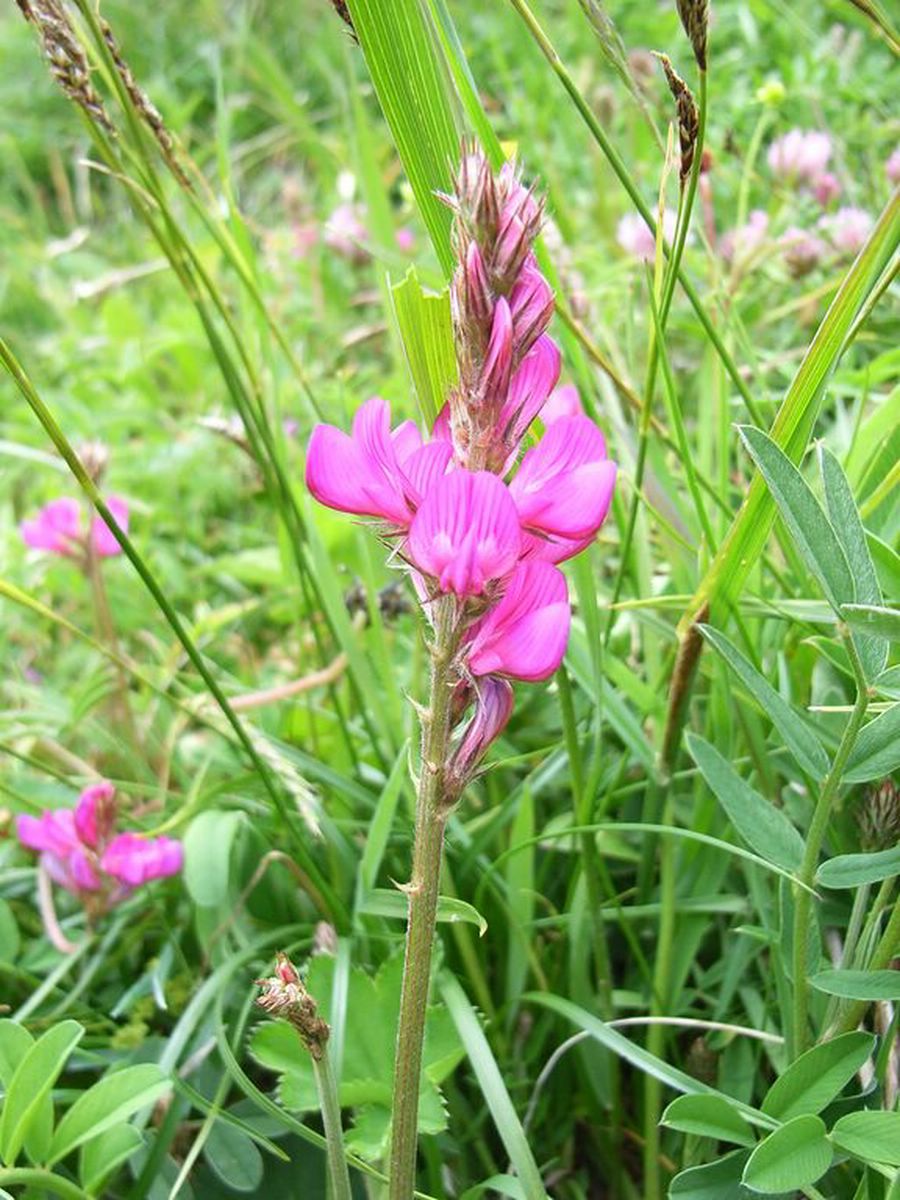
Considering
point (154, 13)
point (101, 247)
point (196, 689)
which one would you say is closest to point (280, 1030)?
Answer: point (196, 689)

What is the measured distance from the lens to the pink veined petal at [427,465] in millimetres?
620

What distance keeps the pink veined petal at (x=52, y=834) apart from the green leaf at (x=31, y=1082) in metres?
0.34

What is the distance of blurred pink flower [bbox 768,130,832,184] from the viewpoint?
1.89 metres

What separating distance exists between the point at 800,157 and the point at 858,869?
58.2 inches

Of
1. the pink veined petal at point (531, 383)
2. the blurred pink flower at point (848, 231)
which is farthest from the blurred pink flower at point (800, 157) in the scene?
the pink veined petal at point (531, 383)

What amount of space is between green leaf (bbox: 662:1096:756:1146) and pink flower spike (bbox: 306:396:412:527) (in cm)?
40

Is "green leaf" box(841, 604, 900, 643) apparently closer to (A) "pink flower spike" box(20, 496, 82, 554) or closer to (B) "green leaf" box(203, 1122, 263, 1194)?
(B) "green leaf" box(203, 1122, 263, 1194)

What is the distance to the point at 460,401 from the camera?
61cm

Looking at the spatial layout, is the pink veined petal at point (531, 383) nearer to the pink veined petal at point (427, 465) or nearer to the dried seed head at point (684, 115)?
the pink veined petal at point (427, 465)

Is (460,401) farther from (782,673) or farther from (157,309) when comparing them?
(157,309)

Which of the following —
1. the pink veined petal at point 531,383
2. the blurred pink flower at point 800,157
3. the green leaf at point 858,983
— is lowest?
the green leaf at point 858,983

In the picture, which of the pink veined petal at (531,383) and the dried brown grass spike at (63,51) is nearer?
the pink veined petal at (531,383)

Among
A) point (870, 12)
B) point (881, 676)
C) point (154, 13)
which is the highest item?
point (154, 13)

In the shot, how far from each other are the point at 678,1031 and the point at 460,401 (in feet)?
2.12
